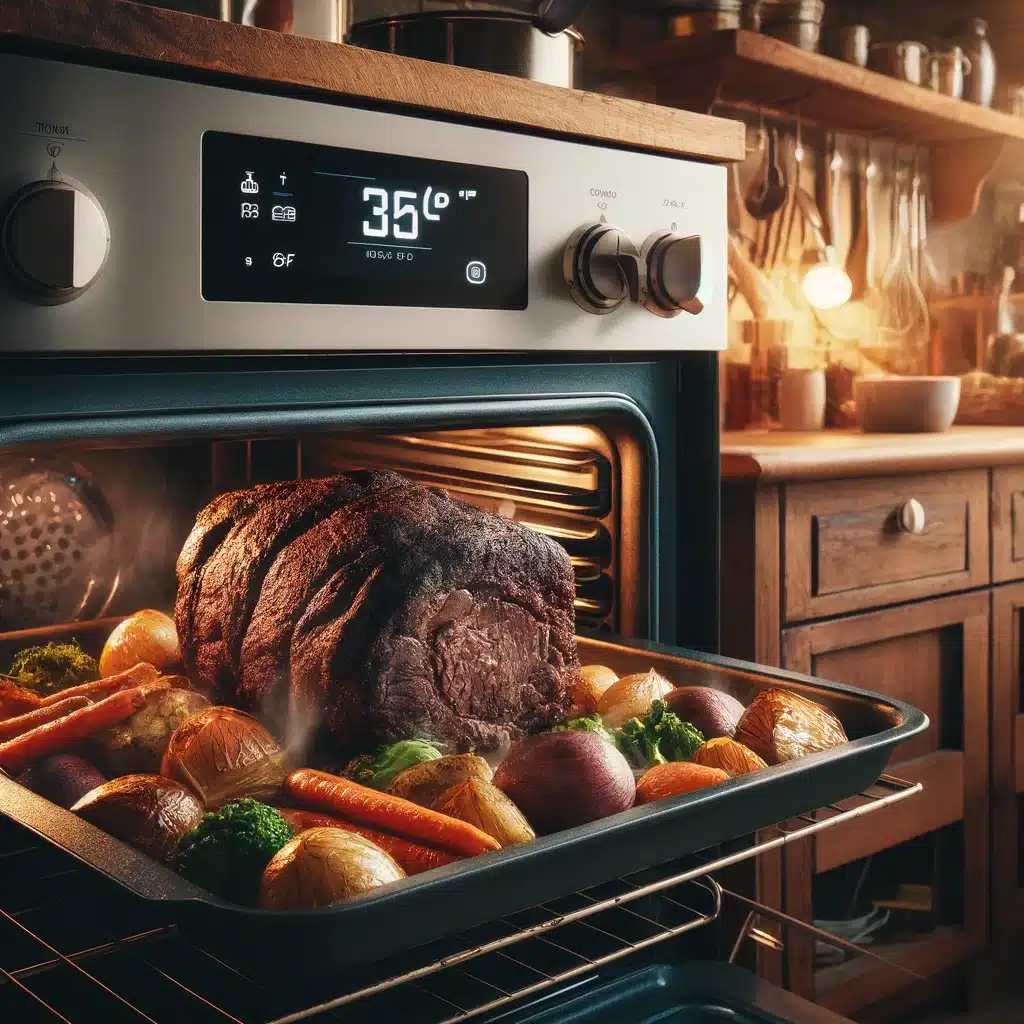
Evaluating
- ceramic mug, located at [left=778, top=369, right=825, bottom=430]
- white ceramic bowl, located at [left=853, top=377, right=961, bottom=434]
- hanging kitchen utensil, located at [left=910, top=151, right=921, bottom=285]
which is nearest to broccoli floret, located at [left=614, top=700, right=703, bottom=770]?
white ceramic bowl, located at [left=853, top=377, right=961, bottom=434]

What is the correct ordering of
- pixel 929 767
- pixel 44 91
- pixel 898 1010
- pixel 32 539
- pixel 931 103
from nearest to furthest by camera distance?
1. pixel 44 91
2. pixel 32 539
3. pixel 929 767
4. pixel 898 1010
5. pixel 931 103

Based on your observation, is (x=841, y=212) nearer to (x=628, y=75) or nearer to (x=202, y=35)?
(x=628, y=75)

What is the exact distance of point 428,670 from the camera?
3.29ft

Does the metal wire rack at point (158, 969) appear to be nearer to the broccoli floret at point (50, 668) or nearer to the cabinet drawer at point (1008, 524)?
the broccoli floret at point (50, 668)

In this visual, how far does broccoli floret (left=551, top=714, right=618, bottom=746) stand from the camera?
95 centimetres

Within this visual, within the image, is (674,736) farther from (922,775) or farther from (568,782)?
(922,775)

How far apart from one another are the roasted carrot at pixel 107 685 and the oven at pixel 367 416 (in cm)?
14

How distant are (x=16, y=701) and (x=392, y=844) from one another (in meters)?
0.41

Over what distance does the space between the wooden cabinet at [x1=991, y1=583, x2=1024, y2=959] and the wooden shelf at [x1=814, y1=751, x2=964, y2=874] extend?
0.38ft

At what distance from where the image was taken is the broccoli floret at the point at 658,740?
93cm

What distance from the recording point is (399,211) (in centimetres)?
93

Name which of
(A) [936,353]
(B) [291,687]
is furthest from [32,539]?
(A) [936,353]

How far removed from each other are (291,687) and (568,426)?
0.36 meters

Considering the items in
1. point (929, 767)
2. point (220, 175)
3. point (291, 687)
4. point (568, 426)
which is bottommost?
point (929, 767)
